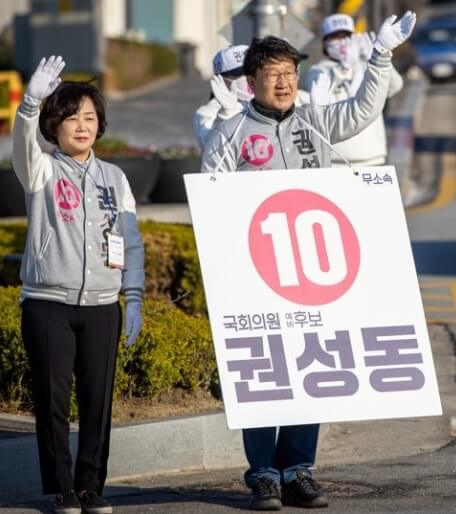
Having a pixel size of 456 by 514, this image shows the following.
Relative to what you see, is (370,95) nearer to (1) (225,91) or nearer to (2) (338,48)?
(1) (225,91)

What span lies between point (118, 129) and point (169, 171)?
9.65m

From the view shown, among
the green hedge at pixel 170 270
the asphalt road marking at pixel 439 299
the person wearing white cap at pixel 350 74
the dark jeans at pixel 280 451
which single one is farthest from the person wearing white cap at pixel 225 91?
the asphalt road marking at pixel 439 299

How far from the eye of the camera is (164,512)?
699 centimetres

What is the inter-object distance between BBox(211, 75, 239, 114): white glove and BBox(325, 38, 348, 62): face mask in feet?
7.99

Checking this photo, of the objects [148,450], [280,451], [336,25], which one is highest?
[336,25]

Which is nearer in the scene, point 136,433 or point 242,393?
point 242,393

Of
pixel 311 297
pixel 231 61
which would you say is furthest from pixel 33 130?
pixel 231 61

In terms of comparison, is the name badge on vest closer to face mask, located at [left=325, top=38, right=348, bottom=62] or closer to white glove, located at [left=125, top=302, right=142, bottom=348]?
white glove, located at [left=125, top=302, right=142, bottom=348]

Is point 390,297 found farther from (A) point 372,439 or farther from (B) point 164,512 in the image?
(A) point 372,439

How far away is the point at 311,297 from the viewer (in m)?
6.81

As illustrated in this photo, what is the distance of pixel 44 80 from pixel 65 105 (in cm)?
28

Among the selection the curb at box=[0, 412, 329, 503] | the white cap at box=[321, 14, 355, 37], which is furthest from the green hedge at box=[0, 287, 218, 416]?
the white cap at box=[321, 14, 355, 37]

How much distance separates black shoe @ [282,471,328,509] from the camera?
6.91 m

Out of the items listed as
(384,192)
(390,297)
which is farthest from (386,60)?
(390,297)
